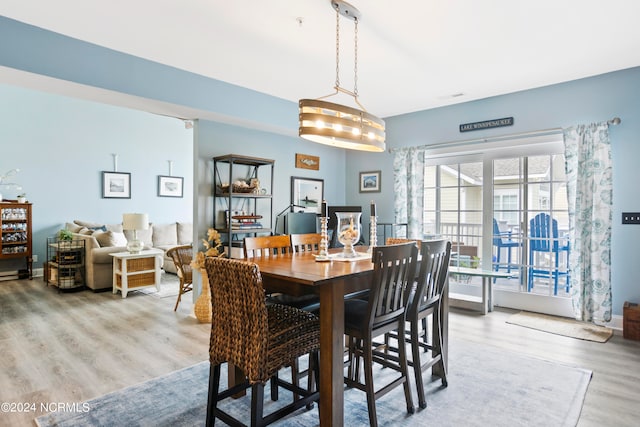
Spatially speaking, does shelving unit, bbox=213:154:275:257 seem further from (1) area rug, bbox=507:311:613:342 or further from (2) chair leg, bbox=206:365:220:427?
(1) area rug, bbox=507:311:613:342

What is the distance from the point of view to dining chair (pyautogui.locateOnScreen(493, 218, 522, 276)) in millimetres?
4379

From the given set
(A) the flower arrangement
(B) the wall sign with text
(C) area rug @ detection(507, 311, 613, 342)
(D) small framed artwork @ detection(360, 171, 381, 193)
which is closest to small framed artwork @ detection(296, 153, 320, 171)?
(D) small framed artwork @ detection(360, 171, 381, 193)

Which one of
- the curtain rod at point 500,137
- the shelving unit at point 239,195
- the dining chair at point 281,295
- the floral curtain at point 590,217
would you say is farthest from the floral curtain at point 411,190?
the dining chair at point 281,295

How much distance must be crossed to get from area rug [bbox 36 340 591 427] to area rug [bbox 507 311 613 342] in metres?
0.89

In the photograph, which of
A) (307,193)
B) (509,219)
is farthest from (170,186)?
(509,219)

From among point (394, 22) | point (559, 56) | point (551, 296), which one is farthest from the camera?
point (551, 296)

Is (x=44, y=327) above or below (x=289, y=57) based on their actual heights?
below

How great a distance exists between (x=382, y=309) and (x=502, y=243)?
9.99ft

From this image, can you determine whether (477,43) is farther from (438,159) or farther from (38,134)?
(38,134)

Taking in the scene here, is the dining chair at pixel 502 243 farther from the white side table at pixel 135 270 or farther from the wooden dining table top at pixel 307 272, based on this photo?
the white side table at pixel 135 270

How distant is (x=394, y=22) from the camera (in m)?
2.67

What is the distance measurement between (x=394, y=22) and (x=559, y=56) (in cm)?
171

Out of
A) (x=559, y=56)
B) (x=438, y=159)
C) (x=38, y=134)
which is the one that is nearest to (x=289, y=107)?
(x=438, y=159)

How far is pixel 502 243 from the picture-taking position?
4.45m
